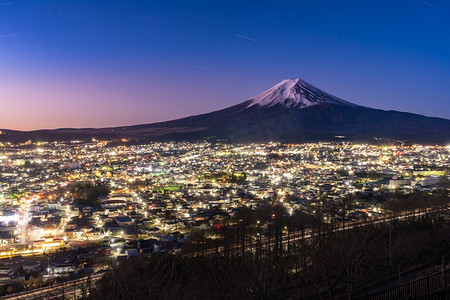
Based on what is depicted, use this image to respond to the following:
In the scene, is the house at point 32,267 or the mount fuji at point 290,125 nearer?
the house at point 32,267

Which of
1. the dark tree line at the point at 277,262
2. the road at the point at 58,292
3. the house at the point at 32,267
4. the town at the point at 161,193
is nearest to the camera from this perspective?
the dark tree line at the point at 277,262

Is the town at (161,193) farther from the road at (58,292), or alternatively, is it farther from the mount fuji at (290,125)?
the mount fuji at (290,125)

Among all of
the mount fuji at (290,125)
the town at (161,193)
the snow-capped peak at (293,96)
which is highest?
the snow-capped peak at (293,96)

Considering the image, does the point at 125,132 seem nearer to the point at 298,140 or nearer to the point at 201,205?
the point at 298,140

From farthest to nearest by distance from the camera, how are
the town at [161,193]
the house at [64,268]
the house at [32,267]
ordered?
the town at [161,193] < the house at [32,267] < the house at [64,268]

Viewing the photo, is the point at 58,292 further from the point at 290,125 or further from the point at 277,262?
the point at 290,125

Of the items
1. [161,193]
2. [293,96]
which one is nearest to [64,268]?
[161,193]

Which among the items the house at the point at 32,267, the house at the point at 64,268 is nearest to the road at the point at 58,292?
the house at the point at 64,268
